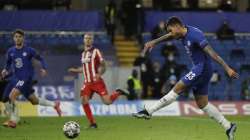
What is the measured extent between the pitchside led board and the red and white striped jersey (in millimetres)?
7066

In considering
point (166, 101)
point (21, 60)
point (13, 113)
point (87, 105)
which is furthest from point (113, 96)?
point (166, 101)

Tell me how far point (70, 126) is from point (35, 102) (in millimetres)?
5611

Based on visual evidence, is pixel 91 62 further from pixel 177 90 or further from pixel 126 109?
pixel 126 109

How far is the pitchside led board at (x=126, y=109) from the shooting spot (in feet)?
82.1

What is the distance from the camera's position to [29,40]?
3091 centimetres

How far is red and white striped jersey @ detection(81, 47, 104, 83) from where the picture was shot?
706 inches

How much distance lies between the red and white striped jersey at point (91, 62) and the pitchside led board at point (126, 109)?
707cm

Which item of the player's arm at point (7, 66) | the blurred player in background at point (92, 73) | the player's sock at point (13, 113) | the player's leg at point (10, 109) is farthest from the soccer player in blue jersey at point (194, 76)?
the player's arm at point (7, 66)

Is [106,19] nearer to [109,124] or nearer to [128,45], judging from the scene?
[128,45]

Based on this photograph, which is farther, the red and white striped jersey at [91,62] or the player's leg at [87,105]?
the red and white striped jersey at [91,62]

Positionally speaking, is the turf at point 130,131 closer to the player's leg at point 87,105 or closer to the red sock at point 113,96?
the player's leg at point 87,105

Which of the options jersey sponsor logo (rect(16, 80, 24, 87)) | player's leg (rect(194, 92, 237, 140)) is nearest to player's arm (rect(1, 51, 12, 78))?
jersey sponsor logo (rect(16, 80, 24, 87))

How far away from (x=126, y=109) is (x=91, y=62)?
784 cm

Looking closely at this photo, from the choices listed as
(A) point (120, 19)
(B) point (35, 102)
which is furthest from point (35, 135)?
(A) point (120, 19)
